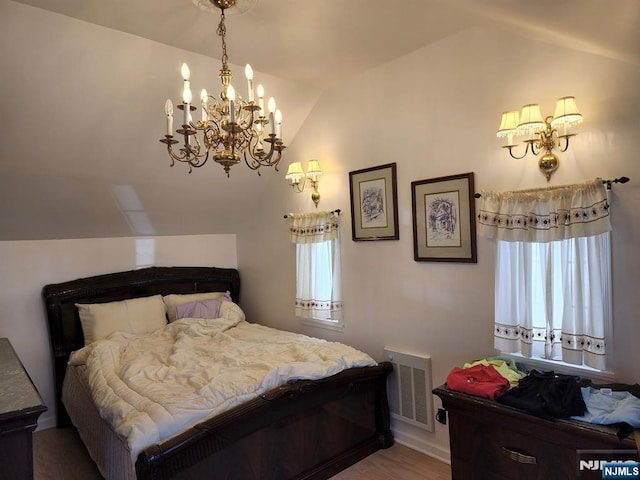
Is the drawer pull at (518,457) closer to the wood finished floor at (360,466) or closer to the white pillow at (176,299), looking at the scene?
the wood finished floor at (360,466)

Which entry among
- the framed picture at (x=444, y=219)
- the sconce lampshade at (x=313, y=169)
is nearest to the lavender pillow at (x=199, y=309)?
the sconce lampshade at (x=313, y=169)

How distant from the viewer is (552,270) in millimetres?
2105

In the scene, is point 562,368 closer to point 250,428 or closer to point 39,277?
point 250,428

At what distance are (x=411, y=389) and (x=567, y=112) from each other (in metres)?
1.95

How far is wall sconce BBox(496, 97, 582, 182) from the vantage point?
6.31ft

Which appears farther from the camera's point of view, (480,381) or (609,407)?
(480,381)

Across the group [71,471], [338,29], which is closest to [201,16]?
[338,29]

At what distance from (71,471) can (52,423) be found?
3.01 feet

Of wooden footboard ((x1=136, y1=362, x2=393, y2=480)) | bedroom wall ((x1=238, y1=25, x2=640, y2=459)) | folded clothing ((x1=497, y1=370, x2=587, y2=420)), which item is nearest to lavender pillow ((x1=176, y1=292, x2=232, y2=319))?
bedroom wall ((x1=238, y1=25, x2=640, y2=459))

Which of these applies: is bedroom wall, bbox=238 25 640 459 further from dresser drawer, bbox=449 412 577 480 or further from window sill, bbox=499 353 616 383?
dresser drawer, bbox=449 412 577 480

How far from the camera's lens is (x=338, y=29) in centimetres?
235

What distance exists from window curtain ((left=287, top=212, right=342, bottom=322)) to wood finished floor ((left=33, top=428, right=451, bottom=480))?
1.07 metres

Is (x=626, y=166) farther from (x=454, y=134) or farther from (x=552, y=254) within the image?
(x=454, y=134)

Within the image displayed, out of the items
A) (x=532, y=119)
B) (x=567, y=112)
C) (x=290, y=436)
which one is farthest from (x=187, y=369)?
(x=567, y=112)
